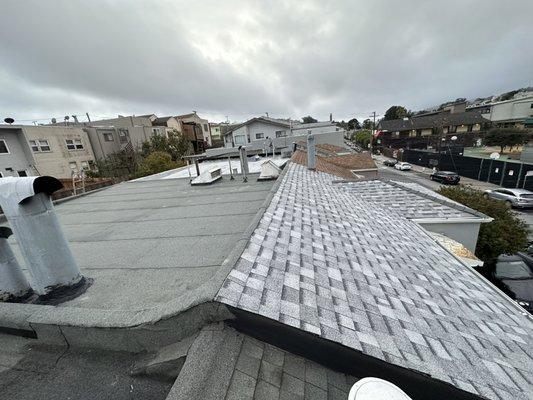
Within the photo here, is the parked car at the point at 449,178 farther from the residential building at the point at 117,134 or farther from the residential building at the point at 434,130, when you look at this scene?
the residential building at the point at 117,134

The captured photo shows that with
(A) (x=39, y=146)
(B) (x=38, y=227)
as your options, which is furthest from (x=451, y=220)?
(A) (x=39, y=146)

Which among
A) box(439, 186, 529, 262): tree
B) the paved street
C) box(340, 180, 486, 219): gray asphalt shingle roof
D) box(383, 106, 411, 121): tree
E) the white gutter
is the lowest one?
the paved street

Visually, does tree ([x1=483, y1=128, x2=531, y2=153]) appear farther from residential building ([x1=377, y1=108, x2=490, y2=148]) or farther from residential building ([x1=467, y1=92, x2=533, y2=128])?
residential building ([x1=467, y1=92, x2=533, y2=128])

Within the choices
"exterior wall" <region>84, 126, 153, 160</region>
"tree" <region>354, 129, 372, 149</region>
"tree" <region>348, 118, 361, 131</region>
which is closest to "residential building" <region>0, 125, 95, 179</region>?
"exterior wall" <region>84, 126, 153, 160</region>

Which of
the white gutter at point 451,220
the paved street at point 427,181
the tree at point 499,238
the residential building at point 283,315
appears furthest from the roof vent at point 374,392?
the paved street at point 427,181

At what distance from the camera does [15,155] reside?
2219 cm

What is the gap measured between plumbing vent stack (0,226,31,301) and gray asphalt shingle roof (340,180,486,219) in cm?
865

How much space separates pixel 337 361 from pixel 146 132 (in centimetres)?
4325

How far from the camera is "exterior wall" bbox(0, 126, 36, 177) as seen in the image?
21344mm

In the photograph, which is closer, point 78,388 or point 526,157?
point 78,388

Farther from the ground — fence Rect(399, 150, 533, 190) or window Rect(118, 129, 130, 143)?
window Rect(118, 129, 130, 143)

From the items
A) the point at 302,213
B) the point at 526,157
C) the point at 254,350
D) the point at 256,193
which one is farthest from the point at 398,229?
the point at 526,157

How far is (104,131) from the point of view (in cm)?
3088

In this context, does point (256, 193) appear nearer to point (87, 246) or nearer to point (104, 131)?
point (87, 246)
